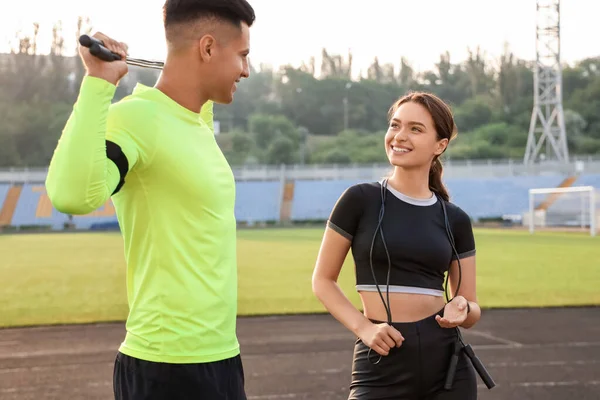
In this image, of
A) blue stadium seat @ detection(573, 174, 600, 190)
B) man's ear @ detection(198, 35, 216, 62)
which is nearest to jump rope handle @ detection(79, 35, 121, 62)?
man's ear @ detection(198, 35, 216, 62)

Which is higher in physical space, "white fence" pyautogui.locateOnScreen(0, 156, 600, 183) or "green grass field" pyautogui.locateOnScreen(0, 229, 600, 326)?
"white fence" pyautogui.locateOnScreen(0, 156, 600, 183)

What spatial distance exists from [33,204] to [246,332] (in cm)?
5083

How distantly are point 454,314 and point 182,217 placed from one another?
50.0 inches

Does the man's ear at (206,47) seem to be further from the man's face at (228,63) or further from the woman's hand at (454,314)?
the woman's hand at (454,314)

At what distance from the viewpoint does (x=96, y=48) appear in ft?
6.52

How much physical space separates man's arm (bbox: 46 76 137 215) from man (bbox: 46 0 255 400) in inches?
6.9

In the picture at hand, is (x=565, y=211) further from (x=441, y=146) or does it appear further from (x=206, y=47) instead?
(x=206, y=47)

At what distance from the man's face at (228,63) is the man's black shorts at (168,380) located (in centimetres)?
80

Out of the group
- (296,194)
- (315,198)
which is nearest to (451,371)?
(315,198)

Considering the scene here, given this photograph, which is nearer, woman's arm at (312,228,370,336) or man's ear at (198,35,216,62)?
man's ear at (198,35,216,62)

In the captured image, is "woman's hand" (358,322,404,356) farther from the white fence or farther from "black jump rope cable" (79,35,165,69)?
the white fence

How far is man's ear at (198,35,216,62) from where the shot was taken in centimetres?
239

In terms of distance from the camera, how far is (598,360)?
8.27 metres

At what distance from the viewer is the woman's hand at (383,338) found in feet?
10.1
